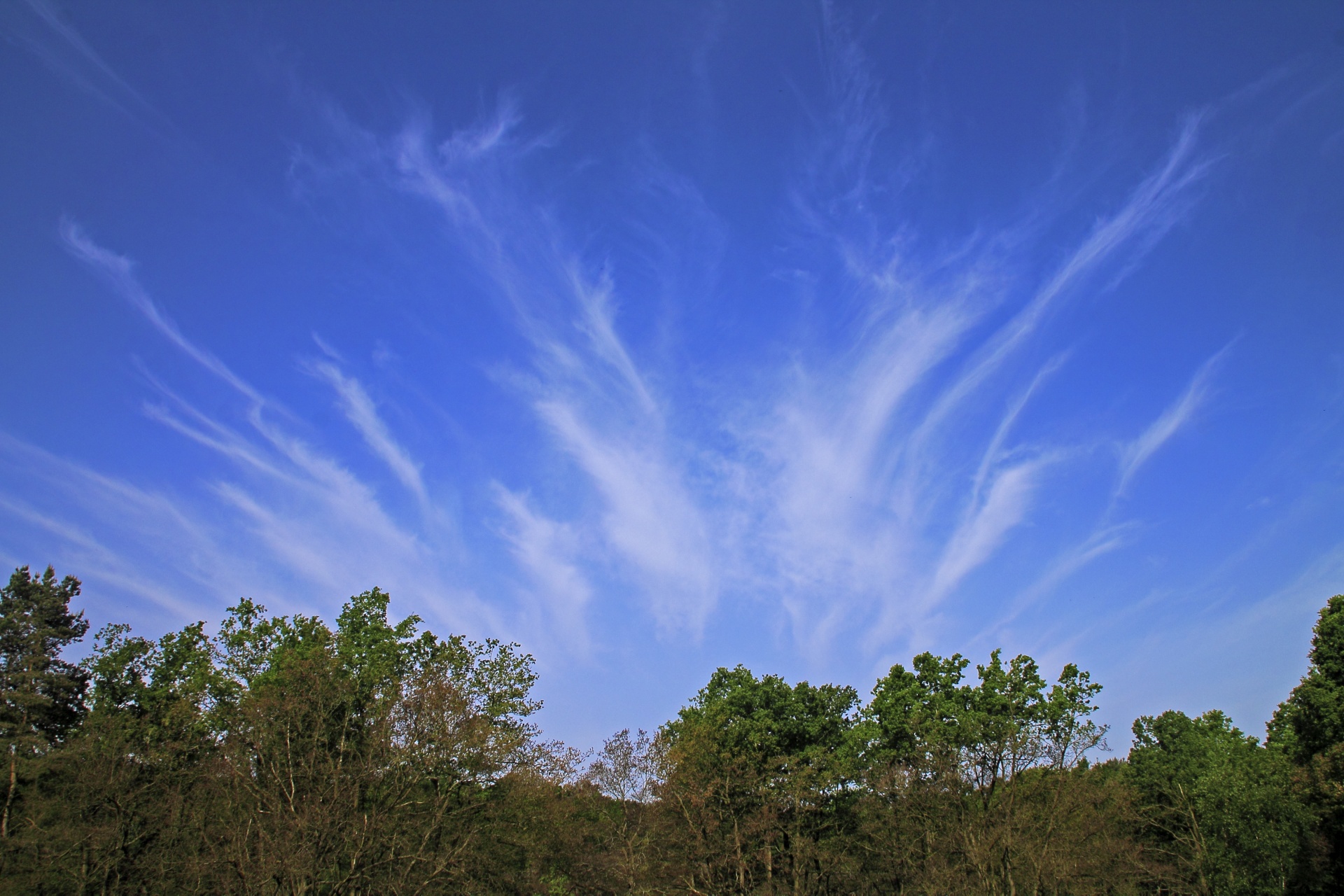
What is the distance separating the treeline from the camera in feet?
80.6

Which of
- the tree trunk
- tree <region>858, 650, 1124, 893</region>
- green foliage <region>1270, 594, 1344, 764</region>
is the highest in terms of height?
green foliage <region>1270, 594, 1344, 764</region>

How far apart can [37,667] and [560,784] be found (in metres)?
31.6

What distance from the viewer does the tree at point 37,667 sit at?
125ft

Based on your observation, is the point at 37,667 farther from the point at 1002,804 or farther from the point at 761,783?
the point at 1002,804

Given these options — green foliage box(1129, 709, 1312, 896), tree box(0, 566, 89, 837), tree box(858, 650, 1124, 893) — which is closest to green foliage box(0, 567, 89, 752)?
tree box(0, 566, 89, 837)

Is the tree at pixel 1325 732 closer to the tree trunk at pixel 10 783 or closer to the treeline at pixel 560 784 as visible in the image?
the treeline at pixel 560 784

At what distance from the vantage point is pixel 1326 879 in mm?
36156

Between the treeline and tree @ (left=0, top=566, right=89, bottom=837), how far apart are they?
147mm

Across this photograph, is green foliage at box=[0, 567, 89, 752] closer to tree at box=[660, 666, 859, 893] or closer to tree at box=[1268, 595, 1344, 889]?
tree at box=[660, 666, 859, 893]

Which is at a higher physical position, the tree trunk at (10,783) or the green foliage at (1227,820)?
the green foliage at (1227,820)

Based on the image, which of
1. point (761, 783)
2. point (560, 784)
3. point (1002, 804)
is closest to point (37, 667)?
point (560, 784)

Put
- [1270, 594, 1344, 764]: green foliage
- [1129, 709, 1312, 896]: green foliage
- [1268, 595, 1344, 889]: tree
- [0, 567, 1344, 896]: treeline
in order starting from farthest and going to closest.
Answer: [1129, 709, 1312, 896]: green foliage, [1270, 594, 1344, 764]: green foliage, [1268, 595, 1344, 889]: tree, [0, 567, 1344, 896]: treeline

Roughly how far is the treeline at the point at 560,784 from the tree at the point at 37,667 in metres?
0.15

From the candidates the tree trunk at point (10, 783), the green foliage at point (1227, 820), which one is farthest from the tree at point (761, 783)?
the tree trunk at point (10, 783)
